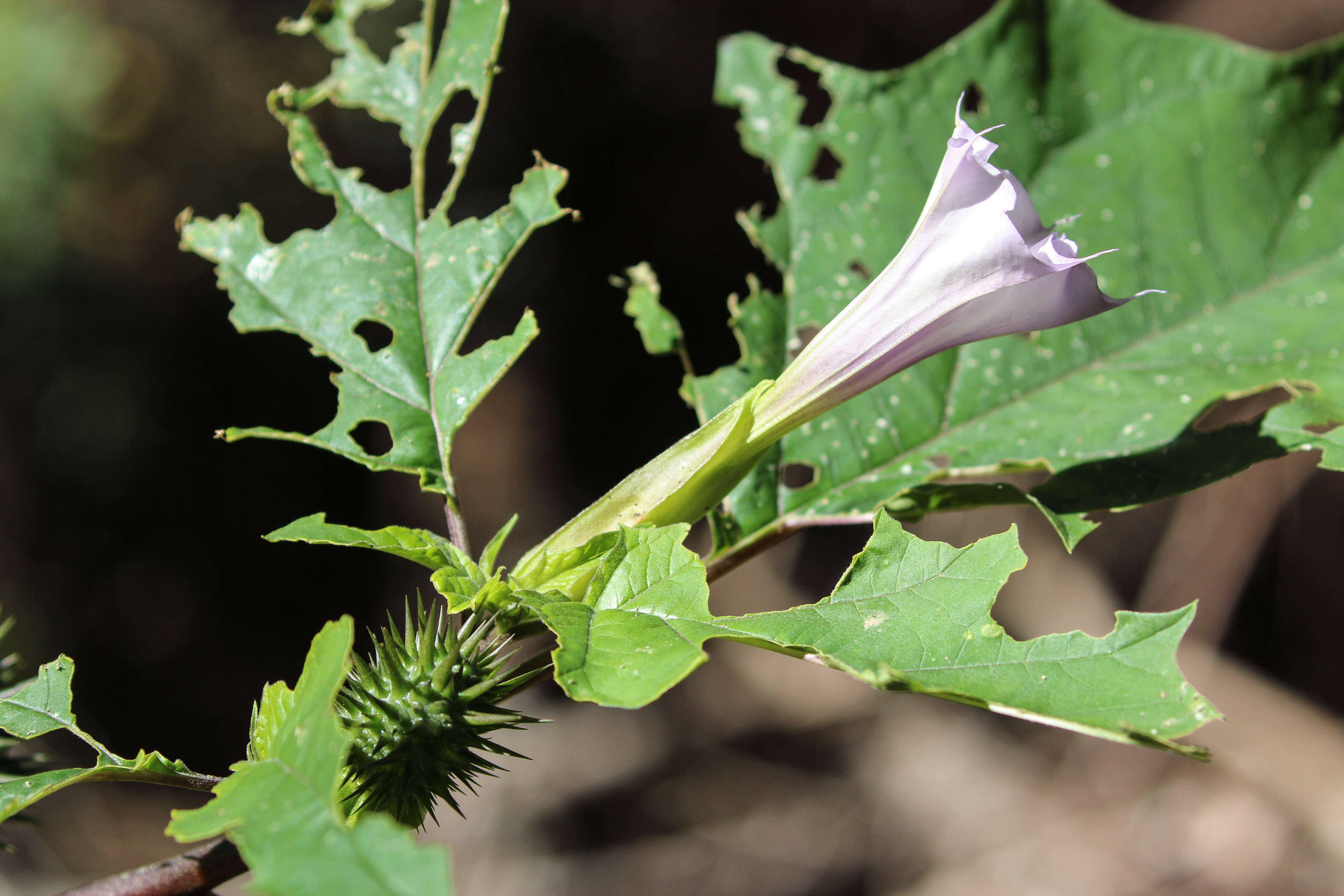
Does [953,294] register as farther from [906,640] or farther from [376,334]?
[376,334]

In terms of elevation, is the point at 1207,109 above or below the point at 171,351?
below

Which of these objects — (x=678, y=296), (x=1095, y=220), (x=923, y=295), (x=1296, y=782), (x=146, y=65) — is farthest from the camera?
(x=678, y=296)

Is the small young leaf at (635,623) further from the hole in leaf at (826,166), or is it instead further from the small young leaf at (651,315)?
the hole in leaf at (826,166)

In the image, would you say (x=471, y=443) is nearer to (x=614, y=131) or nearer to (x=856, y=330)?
(x=614, y=131)

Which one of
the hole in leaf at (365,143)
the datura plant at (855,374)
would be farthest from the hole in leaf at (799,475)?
the hole in leaf at (365,143)

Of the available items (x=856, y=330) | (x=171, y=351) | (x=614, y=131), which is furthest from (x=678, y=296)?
(x=856, y=330)

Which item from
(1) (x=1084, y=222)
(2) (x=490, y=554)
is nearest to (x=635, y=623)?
(2) (x=490, y=554)

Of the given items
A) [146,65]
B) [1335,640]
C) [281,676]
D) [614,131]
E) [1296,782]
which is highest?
[146,65]
